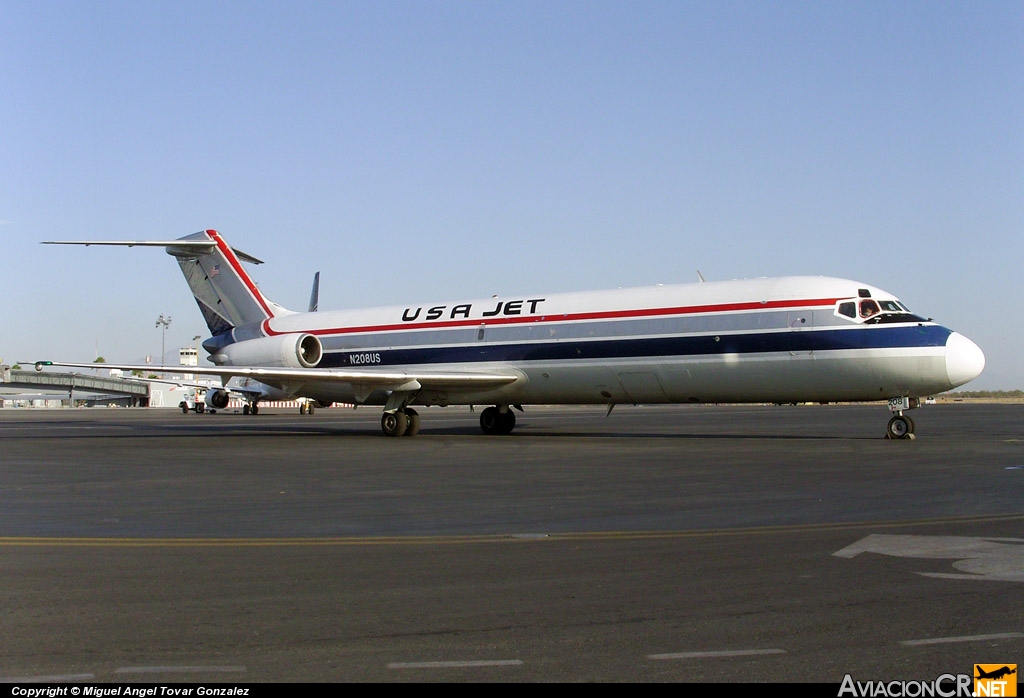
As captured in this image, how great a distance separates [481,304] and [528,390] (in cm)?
343

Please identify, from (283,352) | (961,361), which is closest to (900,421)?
(961,361)

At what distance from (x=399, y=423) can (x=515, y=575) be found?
20.6 m

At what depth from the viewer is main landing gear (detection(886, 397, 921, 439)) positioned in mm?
21953

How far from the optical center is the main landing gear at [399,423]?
90.3ft

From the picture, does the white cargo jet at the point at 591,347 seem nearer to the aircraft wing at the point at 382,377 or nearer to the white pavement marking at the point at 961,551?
the aircraft wing at the point at 382,377

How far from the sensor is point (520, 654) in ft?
16.6

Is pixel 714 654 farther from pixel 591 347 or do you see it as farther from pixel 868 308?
pixel 591 347

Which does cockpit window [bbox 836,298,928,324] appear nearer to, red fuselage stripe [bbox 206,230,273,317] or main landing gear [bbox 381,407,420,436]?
main landing gear [bbox 381,407,420,436]

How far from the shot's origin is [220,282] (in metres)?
33.8

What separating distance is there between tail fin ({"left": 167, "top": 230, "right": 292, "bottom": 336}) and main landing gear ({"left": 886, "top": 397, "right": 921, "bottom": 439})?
20718mm

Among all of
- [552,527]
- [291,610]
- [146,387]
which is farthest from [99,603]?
[146,387]

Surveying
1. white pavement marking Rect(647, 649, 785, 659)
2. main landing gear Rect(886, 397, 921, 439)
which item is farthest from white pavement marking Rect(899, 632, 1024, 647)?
main landing gear Rect(886, 397, 921, 439)

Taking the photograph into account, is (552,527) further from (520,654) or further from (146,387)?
(146,387)

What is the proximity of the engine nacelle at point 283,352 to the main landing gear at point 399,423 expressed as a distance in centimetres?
416
